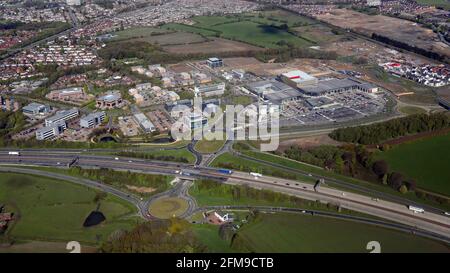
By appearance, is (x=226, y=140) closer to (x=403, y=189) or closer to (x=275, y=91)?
(x=275, y=91)

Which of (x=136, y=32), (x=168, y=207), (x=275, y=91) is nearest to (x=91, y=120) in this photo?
(x=168, y=207)

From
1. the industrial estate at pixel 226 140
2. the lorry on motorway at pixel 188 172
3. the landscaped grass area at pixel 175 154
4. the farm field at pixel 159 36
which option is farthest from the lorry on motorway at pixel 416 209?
the farm field at pixel 159 36

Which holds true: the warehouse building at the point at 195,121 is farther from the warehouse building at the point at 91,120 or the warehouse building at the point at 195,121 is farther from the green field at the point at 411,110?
the green field at the point at 411,110

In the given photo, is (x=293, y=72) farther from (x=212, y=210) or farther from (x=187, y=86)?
(x=212, y=210)

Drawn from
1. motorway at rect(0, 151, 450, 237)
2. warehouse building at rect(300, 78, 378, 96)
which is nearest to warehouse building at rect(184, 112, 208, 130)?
motorway at rect(0, 151, 450, 237)

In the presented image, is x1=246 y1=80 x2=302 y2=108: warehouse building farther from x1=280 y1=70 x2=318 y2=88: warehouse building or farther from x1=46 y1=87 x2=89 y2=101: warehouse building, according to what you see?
x1=46 y1=87 x2=89 y2=101: warehouse building

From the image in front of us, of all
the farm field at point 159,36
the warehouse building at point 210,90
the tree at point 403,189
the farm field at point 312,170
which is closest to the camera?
the farm field at point 312,170

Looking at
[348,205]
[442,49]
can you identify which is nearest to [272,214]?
[348,205]
